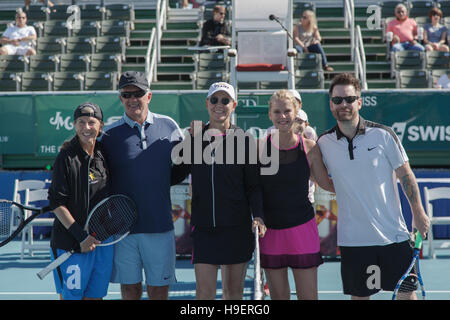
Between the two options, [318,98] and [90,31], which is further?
[90,31]

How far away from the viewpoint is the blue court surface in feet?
23.5

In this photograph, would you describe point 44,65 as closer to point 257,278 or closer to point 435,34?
point 435,34

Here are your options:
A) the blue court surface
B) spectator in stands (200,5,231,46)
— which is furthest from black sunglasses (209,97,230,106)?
spectator in stands (200,5,231,46)

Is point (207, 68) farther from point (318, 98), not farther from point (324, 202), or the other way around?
point (324, 202)

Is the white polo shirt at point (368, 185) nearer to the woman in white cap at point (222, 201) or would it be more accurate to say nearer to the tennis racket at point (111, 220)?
the woman in white cap at point (222, 201)

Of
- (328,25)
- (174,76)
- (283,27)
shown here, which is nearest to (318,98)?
(283,27)

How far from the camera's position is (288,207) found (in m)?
4.51

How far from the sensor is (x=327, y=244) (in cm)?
911

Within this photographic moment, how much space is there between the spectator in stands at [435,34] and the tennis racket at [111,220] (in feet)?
38.4

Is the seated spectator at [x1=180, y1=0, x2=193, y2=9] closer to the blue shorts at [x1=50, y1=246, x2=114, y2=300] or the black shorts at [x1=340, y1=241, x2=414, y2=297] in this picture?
the blue shorts at [x1=50, y1=246, x2=114, y2=300]

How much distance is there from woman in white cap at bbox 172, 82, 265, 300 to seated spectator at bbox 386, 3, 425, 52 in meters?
10.9

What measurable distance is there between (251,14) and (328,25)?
529 centimetres

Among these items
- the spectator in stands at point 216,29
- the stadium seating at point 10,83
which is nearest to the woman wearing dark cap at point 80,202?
the spectator in stands at point 216,29

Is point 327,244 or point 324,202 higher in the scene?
point 324,202
